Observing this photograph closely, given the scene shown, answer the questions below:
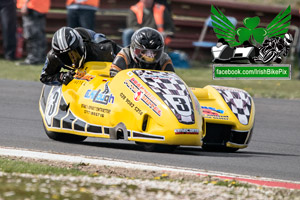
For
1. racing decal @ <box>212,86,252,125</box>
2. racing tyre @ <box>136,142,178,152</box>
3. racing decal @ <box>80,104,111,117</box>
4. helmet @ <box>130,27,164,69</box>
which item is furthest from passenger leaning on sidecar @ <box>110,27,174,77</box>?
racing tyre @ <box>136,142,178,152</box>

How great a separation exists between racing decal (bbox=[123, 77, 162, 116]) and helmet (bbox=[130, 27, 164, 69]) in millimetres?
518

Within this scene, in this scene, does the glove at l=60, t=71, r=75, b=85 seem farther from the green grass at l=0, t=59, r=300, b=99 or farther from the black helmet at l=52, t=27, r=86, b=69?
the green grass at l=0, t=59, r=300, b=99

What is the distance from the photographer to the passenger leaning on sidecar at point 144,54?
7953mm

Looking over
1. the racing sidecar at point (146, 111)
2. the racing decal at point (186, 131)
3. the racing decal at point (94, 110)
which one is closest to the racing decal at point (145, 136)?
the racing sidecar at point (146, 111)

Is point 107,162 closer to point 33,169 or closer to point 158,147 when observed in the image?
point 33,169

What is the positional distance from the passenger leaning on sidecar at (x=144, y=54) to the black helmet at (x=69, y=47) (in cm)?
56

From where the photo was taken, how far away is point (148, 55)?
8.00 metres

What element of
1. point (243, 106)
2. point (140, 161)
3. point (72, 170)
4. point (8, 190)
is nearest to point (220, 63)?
point (243, 106)

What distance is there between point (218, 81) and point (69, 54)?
7.17 metres

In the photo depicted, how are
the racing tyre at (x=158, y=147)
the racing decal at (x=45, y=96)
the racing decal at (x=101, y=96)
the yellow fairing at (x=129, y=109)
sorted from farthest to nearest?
the racing decal at (x=45, y=96) < the racing decal at (x=101, y=96) < the racing tyre at (x=158, y=147) < the yellow fairing at (x=129, y=109)

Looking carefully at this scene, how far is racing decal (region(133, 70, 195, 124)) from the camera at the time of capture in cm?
718

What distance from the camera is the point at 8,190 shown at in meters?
5.25

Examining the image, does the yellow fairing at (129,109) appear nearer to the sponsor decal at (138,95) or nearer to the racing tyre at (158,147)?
the sponsor decal at (138,95)

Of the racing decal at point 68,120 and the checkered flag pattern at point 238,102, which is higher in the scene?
the checkered flag pattern at point 238,102
